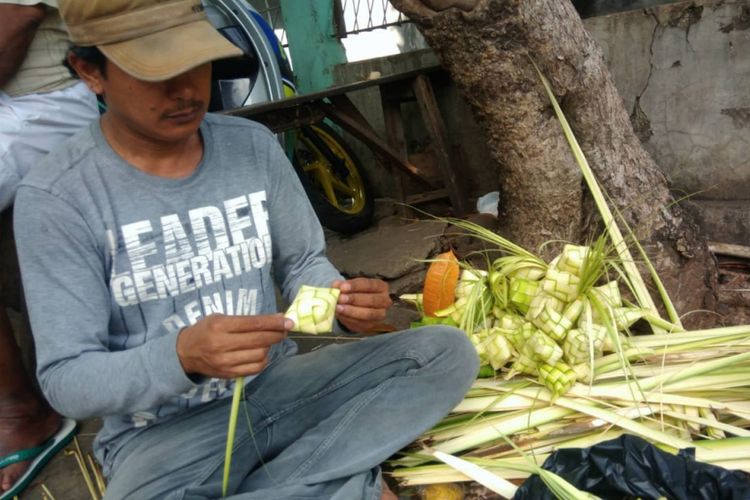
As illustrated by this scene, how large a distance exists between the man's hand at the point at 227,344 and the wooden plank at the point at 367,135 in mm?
3063

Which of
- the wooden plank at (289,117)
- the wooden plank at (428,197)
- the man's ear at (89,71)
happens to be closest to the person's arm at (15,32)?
the man's ear at (89,71)

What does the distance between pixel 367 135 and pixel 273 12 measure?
8.85 ft

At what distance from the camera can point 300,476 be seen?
188cm

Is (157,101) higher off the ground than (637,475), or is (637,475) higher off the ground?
(157,101)

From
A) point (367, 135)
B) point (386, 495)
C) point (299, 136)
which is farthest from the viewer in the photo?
point (299, 136)

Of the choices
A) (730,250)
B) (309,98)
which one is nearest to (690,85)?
(730,250)

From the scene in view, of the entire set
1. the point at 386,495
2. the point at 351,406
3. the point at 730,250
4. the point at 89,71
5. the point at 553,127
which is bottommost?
the point at 386,495

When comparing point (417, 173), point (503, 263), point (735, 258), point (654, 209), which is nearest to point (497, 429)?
point (503, 263)

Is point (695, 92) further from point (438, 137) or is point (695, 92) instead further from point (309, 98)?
A: point (309, 98)

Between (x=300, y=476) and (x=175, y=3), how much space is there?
4.23 feet

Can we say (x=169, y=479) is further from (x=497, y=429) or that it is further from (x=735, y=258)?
(x=735, y=258)

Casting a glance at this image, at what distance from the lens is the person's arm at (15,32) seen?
7.20ft

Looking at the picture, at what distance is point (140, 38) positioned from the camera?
1.61 meters

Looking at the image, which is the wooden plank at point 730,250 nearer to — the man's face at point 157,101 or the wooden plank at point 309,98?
the wooden plank at point 309,98
